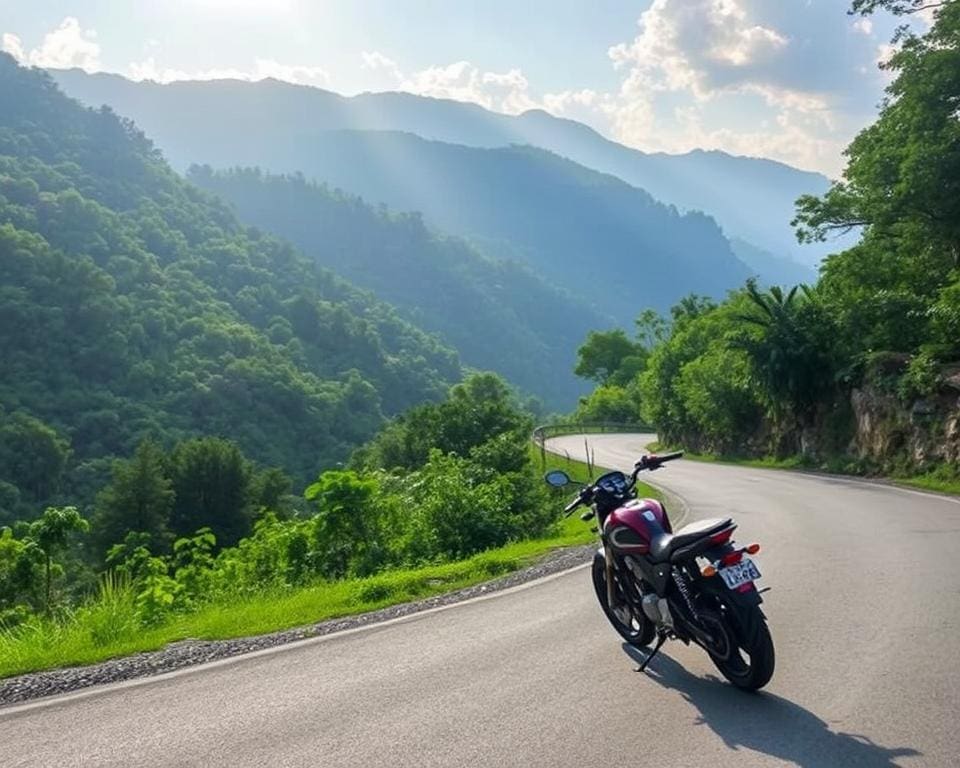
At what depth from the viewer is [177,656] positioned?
6945 mm

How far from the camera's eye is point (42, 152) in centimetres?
15825

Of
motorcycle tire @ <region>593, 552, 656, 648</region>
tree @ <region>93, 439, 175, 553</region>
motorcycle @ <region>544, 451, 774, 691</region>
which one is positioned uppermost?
motorcycle @ <region>544, 451, 774, 691</region>

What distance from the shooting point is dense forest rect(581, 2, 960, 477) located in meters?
21.5

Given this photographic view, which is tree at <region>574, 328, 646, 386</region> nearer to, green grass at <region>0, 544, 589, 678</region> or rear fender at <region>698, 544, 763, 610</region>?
green grass at <region>0, 544, 589, 678</region>

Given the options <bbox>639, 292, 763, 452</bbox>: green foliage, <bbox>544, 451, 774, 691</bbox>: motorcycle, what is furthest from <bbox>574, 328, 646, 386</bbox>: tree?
<bbox>544, 451, 774, 691</bbox>: motorcycle

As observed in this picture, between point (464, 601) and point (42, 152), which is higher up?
point (42, 152)

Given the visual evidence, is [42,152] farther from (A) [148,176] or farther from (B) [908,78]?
(B) [908,78]

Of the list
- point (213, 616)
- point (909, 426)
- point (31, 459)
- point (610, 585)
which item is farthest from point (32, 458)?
point (610, 585)

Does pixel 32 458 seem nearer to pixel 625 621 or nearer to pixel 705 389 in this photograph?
pixel 705 389

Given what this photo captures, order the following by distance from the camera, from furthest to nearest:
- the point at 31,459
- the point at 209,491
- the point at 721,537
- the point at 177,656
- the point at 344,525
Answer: the point at 31,459 → the point at 209,491 → the point at 344,525 → the point at 177,656 → the point at 721,537

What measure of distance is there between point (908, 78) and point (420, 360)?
4742 inches

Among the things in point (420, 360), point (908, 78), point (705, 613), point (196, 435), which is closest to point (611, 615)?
point (705, 613)

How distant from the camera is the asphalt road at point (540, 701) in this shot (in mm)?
4578

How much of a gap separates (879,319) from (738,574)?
24759 mm
